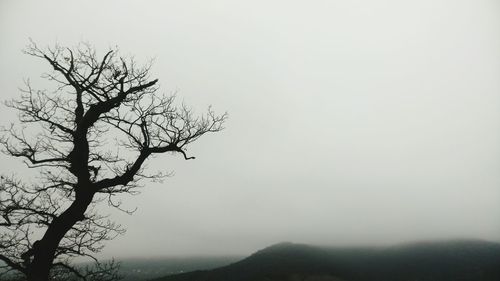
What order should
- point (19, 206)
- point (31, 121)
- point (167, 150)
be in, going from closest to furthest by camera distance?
point (19, 206), point (31, 121), point (167, 150)

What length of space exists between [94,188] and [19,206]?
5.44ft

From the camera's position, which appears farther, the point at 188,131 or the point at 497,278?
the point at 497,278

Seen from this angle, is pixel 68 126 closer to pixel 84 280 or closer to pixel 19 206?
pixel 19 206

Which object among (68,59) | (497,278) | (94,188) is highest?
(68,59)

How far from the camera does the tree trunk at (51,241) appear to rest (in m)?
7.66

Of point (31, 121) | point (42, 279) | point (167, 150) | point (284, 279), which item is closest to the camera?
point (42, 279)

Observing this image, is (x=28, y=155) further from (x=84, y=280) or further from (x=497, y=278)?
(x=497, y=278)

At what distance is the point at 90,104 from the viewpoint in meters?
9.12

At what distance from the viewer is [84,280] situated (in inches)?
347

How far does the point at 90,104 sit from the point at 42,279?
4.06m

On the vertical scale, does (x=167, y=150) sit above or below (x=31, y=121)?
below

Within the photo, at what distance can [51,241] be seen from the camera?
7852 millimetres

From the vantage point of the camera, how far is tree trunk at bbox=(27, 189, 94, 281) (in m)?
7.66

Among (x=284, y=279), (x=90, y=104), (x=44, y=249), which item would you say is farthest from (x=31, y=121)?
(x=284, y=279)
